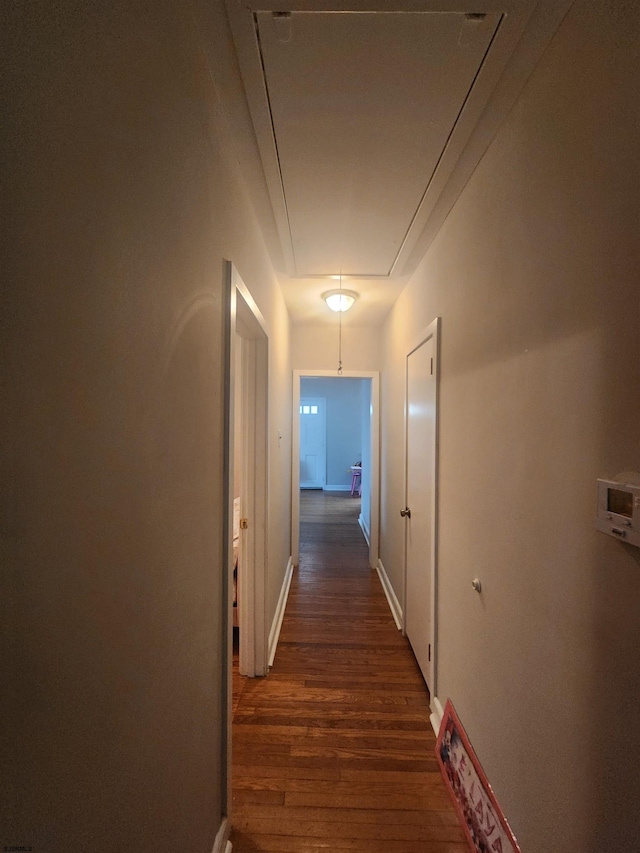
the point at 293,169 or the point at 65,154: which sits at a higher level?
the point at 293,169

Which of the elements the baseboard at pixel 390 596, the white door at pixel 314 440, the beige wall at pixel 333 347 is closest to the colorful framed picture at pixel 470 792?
the baseboard at pixel 390 596

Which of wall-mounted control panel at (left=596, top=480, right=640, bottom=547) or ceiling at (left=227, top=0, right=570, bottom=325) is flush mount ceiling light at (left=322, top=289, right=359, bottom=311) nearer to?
ceiling at (left=227, top=0, right=570, bottom=325)

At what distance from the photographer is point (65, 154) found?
0.46 m

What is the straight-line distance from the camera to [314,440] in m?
7.93

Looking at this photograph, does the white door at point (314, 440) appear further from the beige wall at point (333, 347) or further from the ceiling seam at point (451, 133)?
the ceiling seam at point (451, 133)

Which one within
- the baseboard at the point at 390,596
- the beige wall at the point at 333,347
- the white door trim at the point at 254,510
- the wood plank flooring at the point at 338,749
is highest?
the beige wall at the point at 333,347

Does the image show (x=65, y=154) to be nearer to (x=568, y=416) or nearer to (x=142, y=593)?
(x=142, y=593)

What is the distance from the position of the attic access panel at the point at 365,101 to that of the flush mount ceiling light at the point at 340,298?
986mm

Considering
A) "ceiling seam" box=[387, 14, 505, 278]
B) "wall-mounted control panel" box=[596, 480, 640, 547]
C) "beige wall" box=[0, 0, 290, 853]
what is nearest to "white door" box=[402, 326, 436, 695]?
"ceiling seam" box=[387, 14, 505, 278]

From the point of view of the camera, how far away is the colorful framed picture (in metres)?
1.08

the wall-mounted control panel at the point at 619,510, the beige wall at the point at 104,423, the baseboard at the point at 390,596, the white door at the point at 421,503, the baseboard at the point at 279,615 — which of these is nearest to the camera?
the beige wall at the point at 104,423

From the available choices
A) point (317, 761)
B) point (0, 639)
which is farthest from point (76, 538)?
point (317, 761)

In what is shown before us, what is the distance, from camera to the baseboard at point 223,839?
1116mm

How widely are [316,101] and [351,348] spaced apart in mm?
2728
